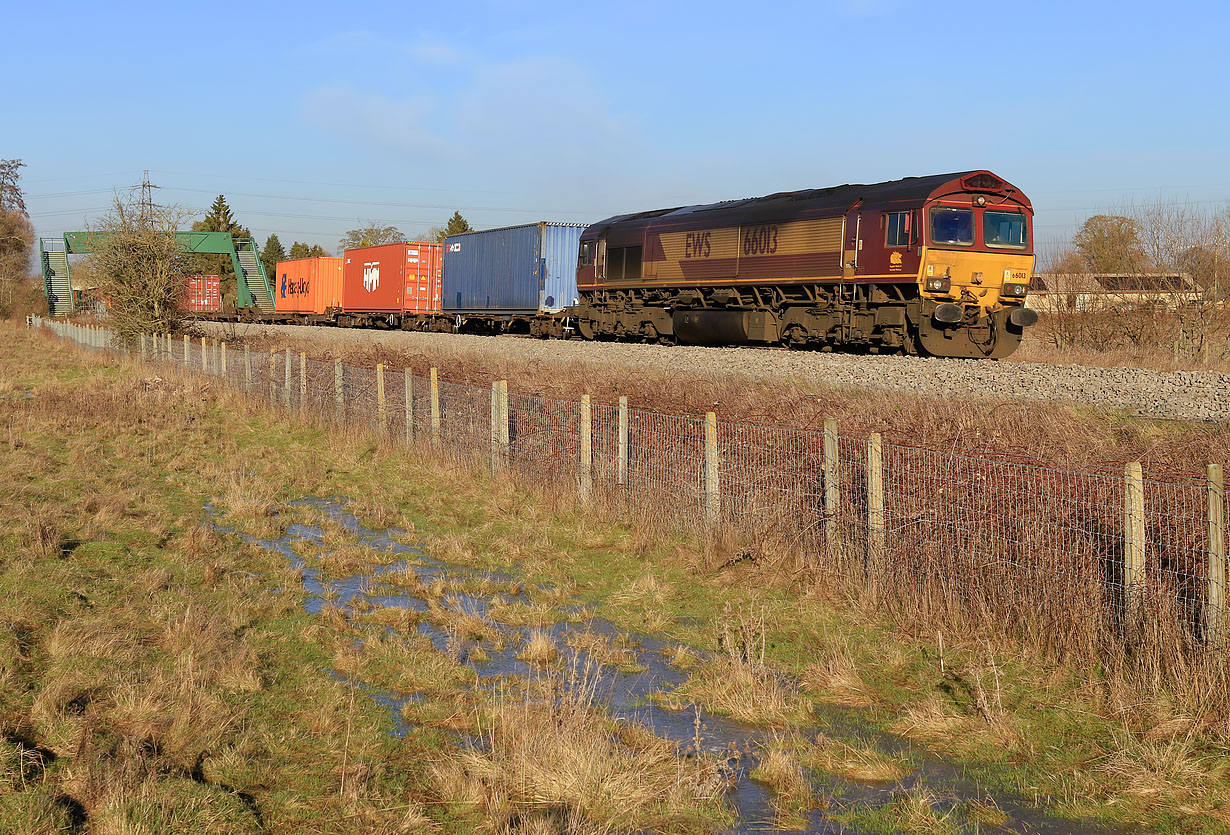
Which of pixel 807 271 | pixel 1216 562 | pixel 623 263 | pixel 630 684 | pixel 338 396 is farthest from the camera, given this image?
pixel 623 263

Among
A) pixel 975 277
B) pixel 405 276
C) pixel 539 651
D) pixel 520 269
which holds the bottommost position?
pixel 539 651

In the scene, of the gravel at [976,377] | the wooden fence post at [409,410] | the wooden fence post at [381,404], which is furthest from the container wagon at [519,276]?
the wooden fence post at [409,410]

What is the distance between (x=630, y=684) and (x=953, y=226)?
16.2 meters

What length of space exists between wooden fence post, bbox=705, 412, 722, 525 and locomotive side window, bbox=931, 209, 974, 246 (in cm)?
1209

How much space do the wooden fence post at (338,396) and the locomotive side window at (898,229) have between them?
10.7 meters

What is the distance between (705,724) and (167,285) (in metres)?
31.5

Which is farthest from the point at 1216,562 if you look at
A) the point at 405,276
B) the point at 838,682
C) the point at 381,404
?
the point at 405,276

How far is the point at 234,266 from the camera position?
65438 mm

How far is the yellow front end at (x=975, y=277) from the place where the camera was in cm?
1984

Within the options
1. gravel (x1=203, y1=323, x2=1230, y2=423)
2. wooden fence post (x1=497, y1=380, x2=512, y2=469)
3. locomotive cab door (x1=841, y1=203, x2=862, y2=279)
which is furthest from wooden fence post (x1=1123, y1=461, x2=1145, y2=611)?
locomotive cab door (x1=841, y1=203, x2=862, y2=279)

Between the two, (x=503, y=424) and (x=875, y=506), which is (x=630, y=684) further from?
(x=503, y=424)

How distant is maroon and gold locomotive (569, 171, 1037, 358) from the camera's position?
20109mm

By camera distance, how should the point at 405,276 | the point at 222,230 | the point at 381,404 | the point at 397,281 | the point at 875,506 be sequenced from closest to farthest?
the point at 875,506 → the point at 381,404 → the point at 405,276 → the point at 397,281 → the point at 222,230

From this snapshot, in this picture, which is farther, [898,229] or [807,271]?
[807,271]
